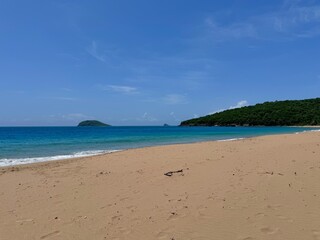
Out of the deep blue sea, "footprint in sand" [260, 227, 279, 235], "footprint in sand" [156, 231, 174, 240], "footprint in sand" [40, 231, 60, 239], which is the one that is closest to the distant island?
the deep blue sea

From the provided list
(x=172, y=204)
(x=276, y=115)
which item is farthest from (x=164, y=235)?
(x=276, y=115)

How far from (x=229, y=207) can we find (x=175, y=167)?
17.6 ft

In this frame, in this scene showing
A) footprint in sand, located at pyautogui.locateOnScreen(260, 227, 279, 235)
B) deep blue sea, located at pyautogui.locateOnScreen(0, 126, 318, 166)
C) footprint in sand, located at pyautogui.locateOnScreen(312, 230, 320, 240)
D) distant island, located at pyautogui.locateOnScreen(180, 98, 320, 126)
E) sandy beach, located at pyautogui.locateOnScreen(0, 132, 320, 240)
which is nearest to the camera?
footprint in sand, located at pyautogui.locateOnScreen(312, 230, 320, 240)

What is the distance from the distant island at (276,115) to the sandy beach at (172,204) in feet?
383

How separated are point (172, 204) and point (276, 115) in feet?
448

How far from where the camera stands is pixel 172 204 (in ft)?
21.7

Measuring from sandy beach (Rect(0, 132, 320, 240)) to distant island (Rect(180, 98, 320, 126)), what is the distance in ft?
383

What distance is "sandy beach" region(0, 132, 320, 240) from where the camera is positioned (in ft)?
16.9

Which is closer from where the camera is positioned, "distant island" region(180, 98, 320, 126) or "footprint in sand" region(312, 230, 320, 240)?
"footprint in sand" region(312, 230, 320, 240)

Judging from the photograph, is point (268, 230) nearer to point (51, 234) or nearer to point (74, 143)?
point (51, 234)

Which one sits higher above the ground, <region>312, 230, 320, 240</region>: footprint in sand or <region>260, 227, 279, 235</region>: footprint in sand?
<region>260, 227, 279, 235</region>: footprint in sand

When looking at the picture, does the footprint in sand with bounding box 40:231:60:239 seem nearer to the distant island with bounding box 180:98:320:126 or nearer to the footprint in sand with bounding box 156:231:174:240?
the footprint in sand with bounding box 156:231:174:240

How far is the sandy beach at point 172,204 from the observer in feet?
16.9

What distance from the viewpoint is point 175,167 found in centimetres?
1147
